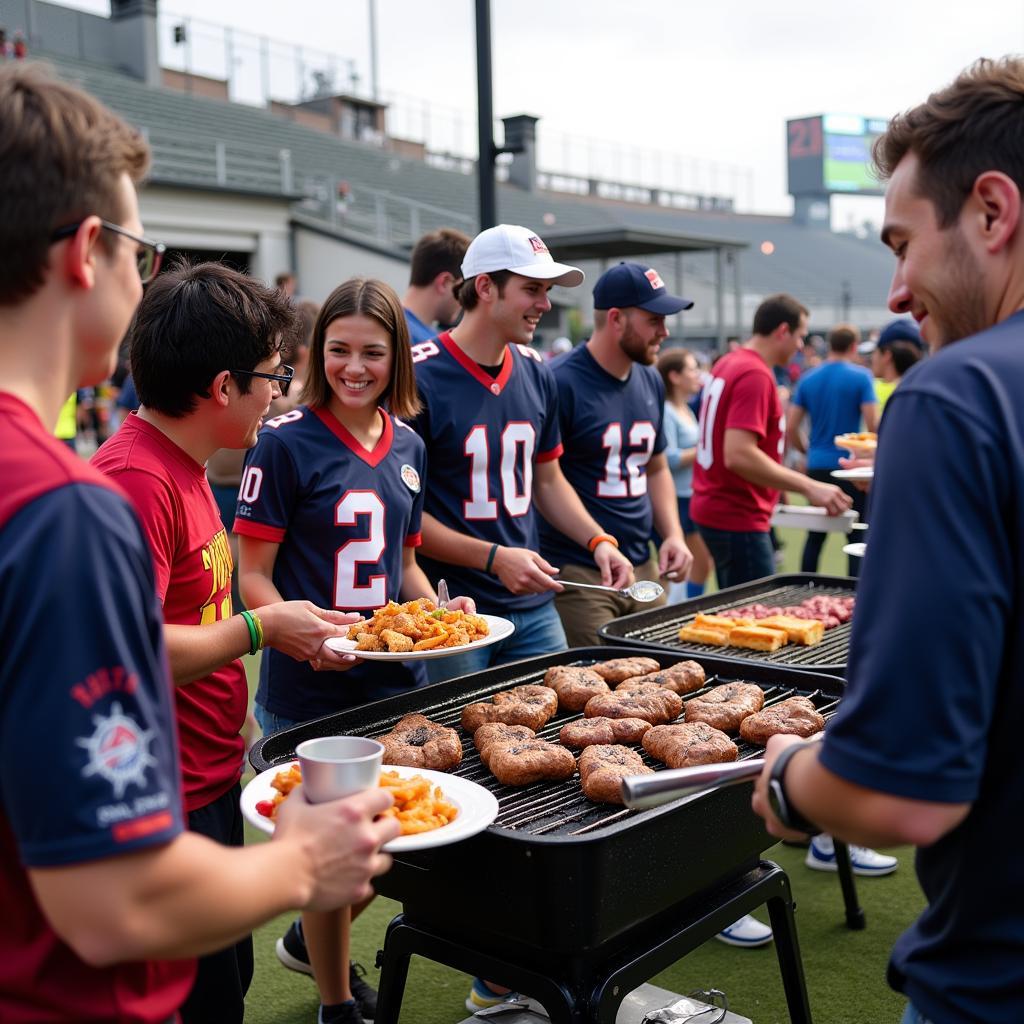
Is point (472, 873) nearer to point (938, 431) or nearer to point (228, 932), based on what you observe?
point (228, 932)

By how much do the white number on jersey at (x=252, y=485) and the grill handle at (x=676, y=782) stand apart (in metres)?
1.92

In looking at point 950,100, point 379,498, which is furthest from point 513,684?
point 950,100

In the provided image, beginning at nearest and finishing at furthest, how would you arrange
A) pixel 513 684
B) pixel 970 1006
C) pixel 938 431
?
pixel 938 431
pixel 970 1006
pixel 513 684

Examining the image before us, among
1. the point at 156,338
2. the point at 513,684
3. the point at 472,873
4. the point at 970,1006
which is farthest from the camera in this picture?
the point at 513,684

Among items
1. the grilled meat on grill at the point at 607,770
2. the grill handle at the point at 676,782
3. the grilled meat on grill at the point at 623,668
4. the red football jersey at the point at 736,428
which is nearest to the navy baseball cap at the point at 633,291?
the red football jersey at the point at 736,428

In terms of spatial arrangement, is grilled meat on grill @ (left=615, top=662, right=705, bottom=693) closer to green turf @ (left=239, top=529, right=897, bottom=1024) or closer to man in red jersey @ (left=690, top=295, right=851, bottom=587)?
green turf @ (left=239, top=529, right=897, bottom=1024)

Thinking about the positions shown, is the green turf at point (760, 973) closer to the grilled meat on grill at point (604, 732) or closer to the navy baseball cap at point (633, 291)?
the grilled meat on grill at point (604, 732)

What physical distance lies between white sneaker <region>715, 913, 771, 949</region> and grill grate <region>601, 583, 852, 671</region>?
102 centimetres

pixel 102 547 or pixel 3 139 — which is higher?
pixel 3 139

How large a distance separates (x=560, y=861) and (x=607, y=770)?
453mm

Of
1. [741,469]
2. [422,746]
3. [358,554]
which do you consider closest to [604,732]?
[422,746]

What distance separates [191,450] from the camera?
2734mm

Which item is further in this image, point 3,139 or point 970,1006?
point 970,1006

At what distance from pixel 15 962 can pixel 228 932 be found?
0.84ft
